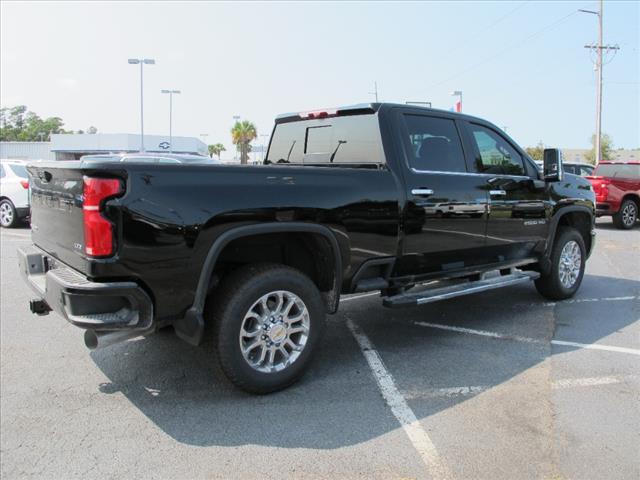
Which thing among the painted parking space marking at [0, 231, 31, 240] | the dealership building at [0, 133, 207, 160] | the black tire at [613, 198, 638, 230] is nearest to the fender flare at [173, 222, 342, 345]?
the painted parking space marking at [0, 231, 31, 240]

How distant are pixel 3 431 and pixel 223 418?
128 centimetres

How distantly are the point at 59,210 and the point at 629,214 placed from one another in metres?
14.2

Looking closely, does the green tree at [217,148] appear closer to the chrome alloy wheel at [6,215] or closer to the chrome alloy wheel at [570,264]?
the chrome alloy wheel at [6,215]

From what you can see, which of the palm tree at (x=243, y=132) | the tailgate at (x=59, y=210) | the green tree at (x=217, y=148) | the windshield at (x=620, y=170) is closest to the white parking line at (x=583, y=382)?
the tailgate at (x=59, y=210)

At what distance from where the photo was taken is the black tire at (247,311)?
3.50 m

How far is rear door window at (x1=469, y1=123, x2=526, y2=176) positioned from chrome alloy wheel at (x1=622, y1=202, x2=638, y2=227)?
9.89 m

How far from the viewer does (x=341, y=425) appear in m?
3.35

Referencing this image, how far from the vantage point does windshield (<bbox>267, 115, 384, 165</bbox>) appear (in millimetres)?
4621

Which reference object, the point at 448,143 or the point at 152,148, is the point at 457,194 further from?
the point at 152,148

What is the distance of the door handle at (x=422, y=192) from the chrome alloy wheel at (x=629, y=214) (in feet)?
37.8

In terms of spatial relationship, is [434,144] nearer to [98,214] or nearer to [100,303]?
[98,214]

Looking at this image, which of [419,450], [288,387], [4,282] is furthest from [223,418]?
[4,282]

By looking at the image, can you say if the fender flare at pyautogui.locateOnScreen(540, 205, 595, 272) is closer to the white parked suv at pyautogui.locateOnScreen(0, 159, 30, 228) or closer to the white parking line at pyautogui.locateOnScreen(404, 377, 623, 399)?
the white parking line at pyautogui.locateOnScreen(404, 377, 623, 399)

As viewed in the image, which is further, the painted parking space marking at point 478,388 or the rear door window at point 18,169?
the rear door window at point 18,169
